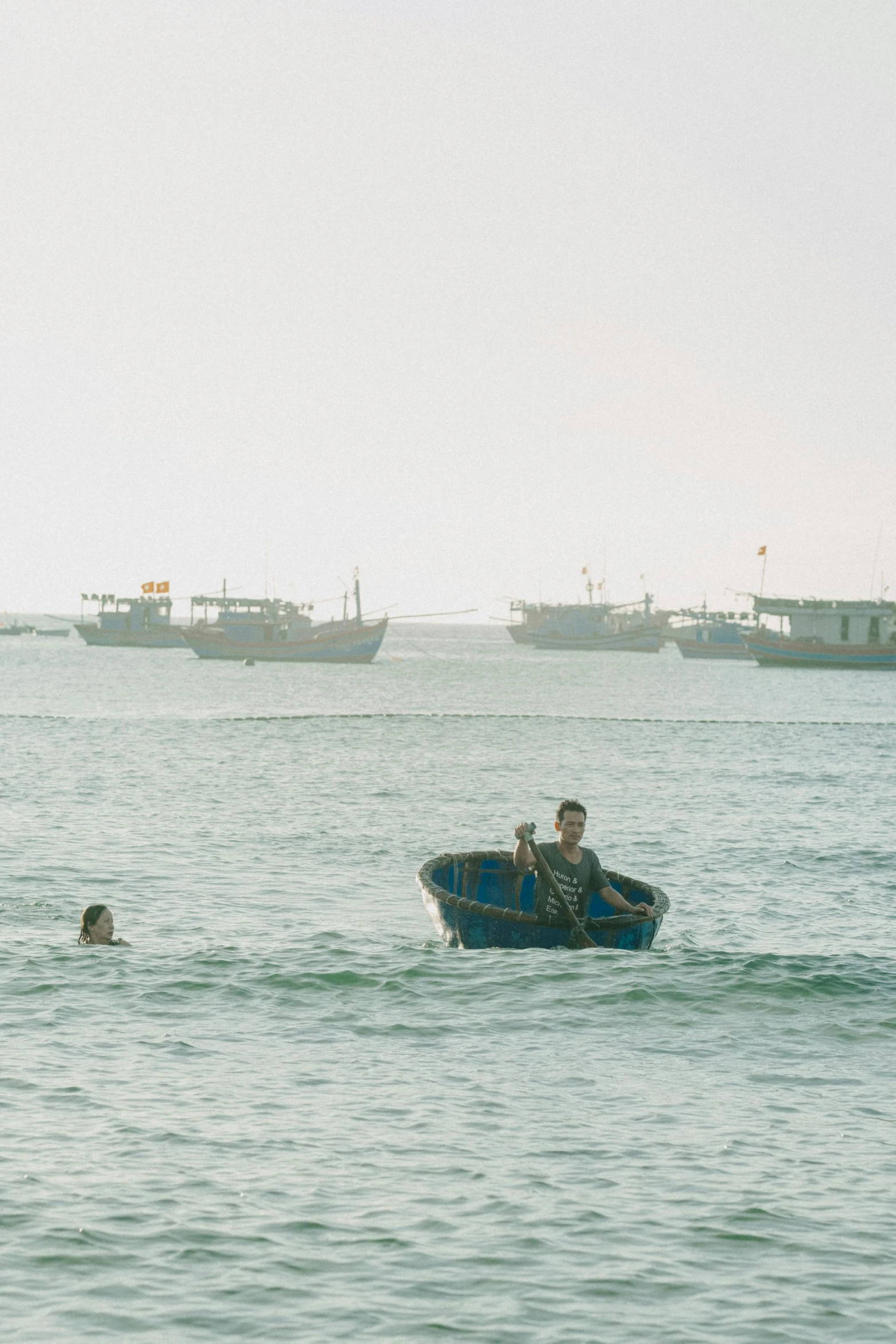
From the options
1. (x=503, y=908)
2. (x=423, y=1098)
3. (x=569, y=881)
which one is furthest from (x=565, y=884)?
(x=423, y=1098)

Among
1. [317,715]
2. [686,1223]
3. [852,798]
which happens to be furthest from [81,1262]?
[317,715]

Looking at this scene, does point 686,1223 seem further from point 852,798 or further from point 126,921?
point 852,798

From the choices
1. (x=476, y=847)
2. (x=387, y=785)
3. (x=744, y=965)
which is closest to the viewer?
(x=744, y=965)

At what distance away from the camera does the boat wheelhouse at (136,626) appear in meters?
Answer: 190

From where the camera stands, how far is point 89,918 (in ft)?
58.6

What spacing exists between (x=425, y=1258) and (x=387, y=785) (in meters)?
33.9

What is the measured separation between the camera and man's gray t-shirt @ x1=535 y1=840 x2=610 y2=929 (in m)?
17.2

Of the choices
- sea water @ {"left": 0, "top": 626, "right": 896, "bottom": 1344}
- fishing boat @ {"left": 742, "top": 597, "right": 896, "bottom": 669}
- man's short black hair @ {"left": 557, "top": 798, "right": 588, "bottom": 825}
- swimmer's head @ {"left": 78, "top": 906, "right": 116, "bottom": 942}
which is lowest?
sea water @ {"left": 0, "top": 626, "right": 896, "bottom": 1344}

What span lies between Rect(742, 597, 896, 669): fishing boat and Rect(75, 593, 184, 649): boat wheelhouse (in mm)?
86238

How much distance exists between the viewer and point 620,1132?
1138 centimetres

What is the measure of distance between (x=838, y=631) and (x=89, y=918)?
120 metres

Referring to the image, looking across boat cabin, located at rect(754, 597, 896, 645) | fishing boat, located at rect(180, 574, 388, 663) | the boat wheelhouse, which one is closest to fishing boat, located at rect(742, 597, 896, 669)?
boat cabin, located at rect(754, 597, 896, 645)

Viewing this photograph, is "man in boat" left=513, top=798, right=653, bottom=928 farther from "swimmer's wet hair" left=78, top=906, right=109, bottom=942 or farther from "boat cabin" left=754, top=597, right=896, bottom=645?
"boat cabin" left=754, top=597, right=896, bottom=645

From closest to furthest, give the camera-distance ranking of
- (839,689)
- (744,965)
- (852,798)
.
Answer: (744,965) < (852,798) < (839,689)
